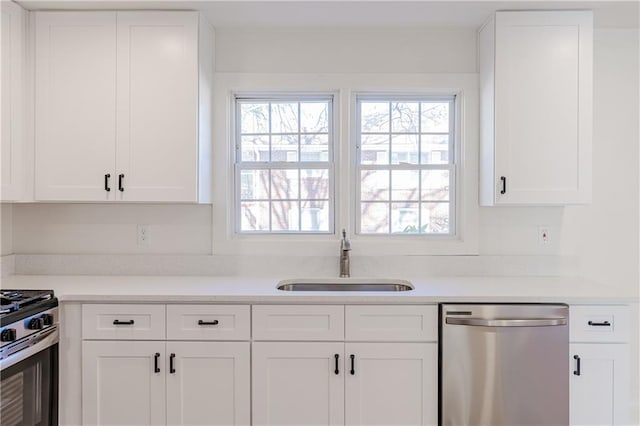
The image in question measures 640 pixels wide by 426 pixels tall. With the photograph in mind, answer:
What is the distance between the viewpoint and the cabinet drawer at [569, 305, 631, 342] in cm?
211

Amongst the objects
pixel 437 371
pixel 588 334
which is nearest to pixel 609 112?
pixel 588 334

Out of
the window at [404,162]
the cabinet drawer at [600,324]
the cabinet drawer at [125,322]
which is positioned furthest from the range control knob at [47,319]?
the cabinet drawer at [600,324]

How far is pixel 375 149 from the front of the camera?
282 cm

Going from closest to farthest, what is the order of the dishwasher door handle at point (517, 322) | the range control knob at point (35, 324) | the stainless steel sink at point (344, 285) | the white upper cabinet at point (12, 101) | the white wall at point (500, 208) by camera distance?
the range control knob at point (35, 324) < the dishwasher door handle at point (517, 322) < the white upper cabinet at point (12, 101) < the stainless steel sink at point (344, 285) < the white wall at point (500, 208)

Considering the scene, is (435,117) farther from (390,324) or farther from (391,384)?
(391,384)

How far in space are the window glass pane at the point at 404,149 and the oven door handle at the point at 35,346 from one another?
2.01m

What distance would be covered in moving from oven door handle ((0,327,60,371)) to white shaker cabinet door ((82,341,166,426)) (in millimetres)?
134

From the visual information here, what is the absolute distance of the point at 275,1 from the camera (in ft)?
7.75

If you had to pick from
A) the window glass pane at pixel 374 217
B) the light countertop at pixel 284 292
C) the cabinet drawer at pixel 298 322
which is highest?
the window glass pane at pixel 374 217

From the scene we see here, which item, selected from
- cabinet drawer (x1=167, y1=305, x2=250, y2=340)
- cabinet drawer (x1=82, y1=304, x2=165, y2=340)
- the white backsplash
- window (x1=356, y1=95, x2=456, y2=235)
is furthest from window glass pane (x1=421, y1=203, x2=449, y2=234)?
cabinet drawer (x1=82, y1=304, x2=165, y2=340)

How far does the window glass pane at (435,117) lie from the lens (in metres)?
2.81

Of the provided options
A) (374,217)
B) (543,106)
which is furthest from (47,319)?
(543,106)

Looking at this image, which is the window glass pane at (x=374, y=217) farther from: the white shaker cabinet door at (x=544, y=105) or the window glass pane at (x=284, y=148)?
the white shaker cabinet door at (x=544, y=105)

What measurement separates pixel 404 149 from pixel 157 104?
4.75 feet
